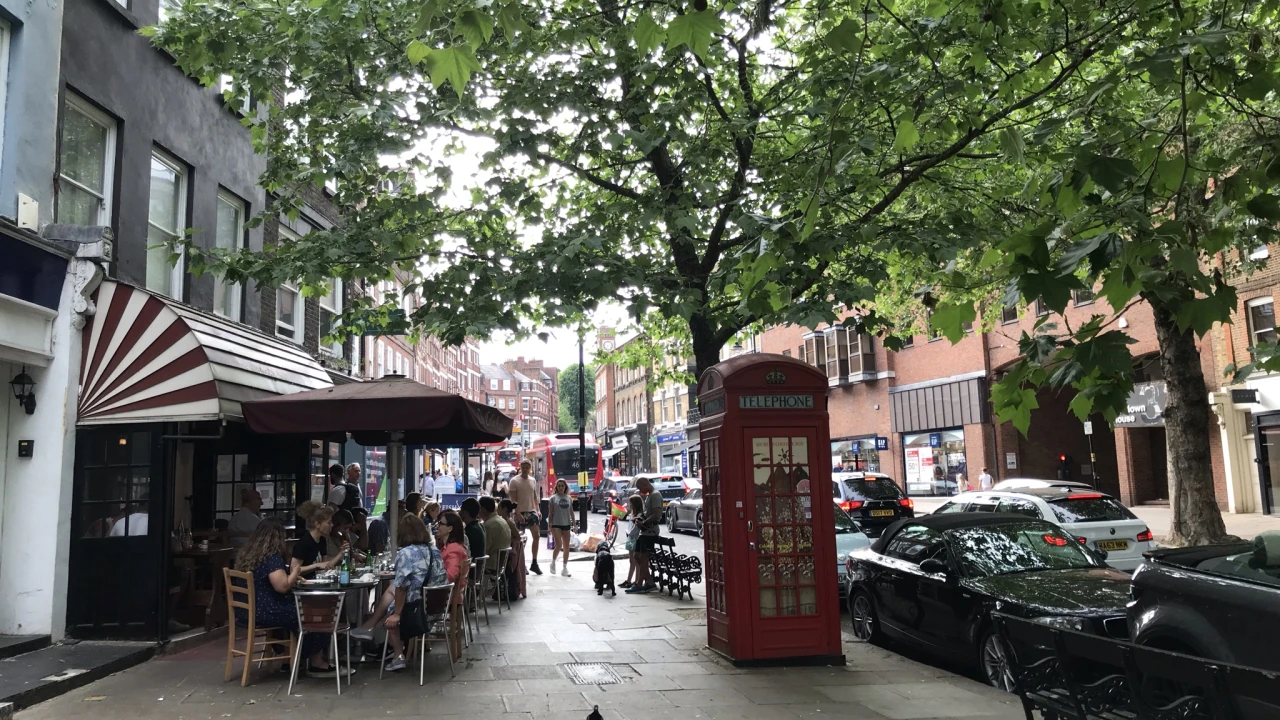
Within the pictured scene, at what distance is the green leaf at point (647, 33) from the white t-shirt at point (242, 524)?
9.19 m

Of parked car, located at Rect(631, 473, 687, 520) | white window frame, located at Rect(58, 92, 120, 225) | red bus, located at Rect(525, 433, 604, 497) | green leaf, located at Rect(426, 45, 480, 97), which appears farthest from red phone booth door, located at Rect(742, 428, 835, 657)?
red bus, located at Rect(525, 433, 604, 497)

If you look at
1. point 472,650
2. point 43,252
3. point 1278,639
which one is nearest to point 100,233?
point 43,252

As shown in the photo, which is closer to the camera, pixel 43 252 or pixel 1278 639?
pixel 1278 639

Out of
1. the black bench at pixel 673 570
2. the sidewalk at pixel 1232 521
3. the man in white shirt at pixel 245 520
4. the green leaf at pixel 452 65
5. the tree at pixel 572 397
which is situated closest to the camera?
the green leaf at pixel 452 65

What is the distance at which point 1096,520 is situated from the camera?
1241 centimetres

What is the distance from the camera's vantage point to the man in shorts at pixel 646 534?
544 inches

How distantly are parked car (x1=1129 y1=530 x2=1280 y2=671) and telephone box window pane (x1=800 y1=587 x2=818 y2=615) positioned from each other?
2.83m

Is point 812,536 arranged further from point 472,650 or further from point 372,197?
point 372,197

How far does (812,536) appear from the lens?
28.2 ft

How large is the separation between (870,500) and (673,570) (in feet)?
20.5

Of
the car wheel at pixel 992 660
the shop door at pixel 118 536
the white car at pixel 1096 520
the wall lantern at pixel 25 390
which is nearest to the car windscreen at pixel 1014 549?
the car wheel at pixel 992 660

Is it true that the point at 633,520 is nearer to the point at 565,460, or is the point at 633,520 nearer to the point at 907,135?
the point at 907,135

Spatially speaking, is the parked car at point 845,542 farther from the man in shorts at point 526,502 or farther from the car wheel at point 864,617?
the man in shorts at point 526,502

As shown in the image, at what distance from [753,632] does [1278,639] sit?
421cm
